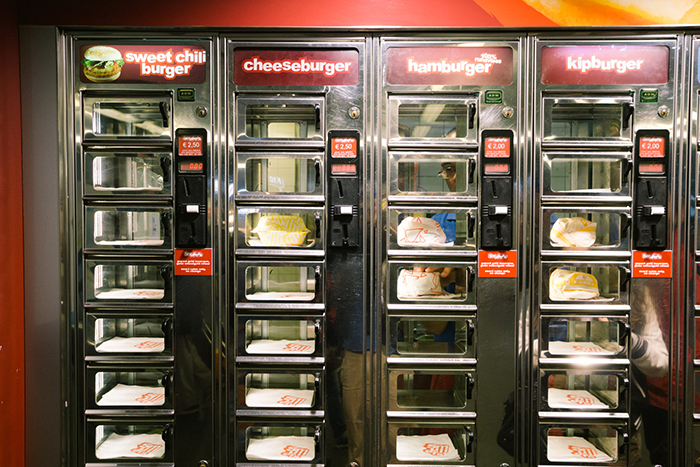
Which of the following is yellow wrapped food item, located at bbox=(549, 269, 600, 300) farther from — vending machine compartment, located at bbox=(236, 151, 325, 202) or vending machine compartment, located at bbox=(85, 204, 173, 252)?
vending machine compartment, located at bbox=(85, 204, 173, 252)

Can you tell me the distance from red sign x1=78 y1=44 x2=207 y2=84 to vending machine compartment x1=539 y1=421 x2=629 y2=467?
298 cm

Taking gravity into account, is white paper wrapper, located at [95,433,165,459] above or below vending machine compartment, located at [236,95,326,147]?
below

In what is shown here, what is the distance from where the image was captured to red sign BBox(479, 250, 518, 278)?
2.23 metres

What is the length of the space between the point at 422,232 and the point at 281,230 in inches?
33.8

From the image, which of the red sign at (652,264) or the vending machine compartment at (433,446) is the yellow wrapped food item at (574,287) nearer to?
the red sign at (652,264)

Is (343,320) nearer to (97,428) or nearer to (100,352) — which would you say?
(100,352)

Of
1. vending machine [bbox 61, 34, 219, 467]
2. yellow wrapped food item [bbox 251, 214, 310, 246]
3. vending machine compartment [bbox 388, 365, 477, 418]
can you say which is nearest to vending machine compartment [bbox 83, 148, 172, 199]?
vending machine [bbox 61, 34, 219, 467]

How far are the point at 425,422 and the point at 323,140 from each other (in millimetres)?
1784

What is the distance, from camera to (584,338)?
246cm

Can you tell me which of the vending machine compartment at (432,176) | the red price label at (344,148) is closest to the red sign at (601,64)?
the vending machine compartment at (432,176)

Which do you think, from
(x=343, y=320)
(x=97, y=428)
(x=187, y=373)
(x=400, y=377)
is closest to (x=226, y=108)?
(x=343, y=320)

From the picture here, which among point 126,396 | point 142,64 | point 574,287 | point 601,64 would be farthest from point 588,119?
point 126,396

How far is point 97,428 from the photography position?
2354 millimetres

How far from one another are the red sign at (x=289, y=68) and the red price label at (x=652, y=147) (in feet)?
5.61
